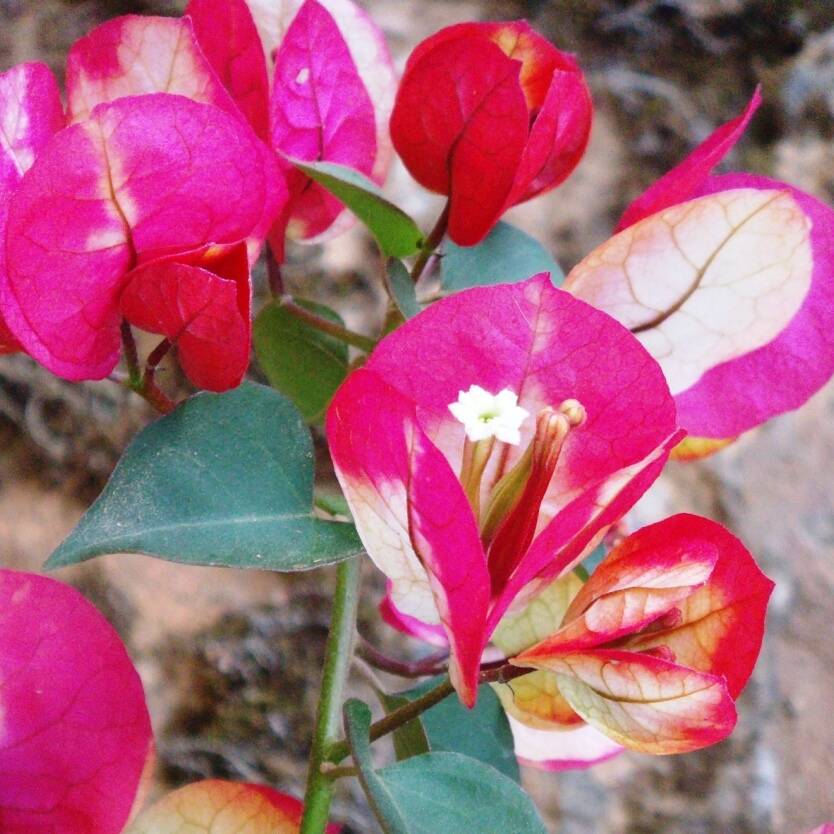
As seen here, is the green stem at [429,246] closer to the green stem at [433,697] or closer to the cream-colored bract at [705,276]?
the cream-colored bract at [705,276]

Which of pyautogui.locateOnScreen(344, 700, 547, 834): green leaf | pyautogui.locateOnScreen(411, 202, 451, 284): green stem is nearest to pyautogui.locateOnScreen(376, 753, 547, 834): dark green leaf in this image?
pyautogui.locateOnScreen(344, 700, 547, 834): green leaf

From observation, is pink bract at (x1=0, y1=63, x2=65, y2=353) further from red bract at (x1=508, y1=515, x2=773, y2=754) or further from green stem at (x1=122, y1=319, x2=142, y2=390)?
red bract at (x1=508, y1=515, x2=773, y2=754)

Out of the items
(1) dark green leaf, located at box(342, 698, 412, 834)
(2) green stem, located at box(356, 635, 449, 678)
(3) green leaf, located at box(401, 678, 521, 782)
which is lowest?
(3) green leaf, located at box(401, 678, 521, 782)

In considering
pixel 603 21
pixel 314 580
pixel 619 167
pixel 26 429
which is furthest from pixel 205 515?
pixel 603 21

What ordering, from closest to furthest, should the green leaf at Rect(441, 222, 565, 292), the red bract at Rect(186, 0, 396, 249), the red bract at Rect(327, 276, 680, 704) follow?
the red bract at Rect(327, 276, 680, 704), the red bract at Rect(186, 0, 396, 249), the green leaf at Rect(441, 222, 565, 292)

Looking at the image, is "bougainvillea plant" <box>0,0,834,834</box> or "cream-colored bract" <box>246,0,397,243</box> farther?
"cream-colored bract" <box>246,0,397,243</box>

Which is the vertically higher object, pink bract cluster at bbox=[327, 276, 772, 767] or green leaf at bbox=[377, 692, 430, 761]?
pink bract cluster at bbox=[327, 276, 772, 767]

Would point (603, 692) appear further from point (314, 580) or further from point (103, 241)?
point (314, 580)

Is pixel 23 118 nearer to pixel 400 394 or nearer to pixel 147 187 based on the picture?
pixel 147 187
